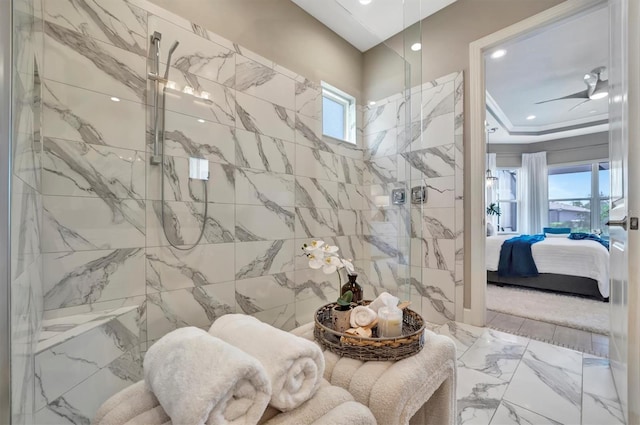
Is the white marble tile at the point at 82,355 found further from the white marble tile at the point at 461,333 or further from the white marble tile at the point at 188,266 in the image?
the white marble tile at the point at 461,333

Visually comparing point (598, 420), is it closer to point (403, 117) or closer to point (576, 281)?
point (403, 117)

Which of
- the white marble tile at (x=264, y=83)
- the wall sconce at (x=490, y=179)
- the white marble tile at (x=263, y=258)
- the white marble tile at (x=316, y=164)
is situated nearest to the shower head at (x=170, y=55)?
the white marble tile at (x=264, y=83)

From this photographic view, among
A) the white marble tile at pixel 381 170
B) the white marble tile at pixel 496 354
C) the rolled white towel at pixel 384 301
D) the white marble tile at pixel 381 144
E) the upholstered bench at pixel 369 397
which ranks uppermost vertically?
the white marble tile at pixel 381 144

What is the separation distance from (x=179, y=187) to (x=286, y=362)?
4.12 feet

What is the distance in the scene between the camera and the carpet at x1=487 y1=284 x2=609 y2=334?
2.43 m

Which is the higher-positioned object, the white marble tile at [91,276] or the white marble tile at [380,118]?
the white marble tile at [380,118]

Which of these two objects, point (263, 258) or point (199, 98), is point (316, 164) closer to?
point (263, 258)

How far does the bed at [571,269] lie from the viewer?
3.09 m

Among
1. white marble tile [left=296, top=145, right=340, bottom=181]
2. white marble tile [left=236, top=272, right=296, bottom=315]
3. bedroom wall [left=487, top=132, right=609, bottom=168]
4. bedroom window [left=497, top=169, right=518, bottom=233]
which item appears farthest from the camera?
bedroom window [left=497, top=169, right=518, bottom=233]

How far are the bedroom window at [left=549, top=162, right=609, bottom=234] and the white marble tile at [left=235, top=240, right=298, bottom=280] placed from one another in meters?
6.33

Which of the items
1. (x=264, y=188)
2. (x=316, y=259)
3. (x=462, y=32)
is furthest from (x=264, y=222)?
(x=462, y=32)

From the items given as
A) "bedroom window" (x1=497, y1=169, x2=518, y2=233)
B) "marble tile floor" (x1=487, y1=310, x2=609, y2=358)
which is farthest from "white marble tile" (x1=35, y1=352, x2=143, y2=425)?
"bedroom window" (x1=497, y1=169, x2=518, y2=233)

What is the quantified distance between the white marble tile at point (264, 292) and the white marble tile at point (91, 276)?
604mm

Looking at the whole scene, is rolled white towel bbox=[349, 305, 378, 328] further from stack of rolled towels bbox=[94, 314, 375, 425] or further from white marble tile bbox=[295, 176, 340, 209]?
white marble tile bbox=[295, 176, 340, 209]
